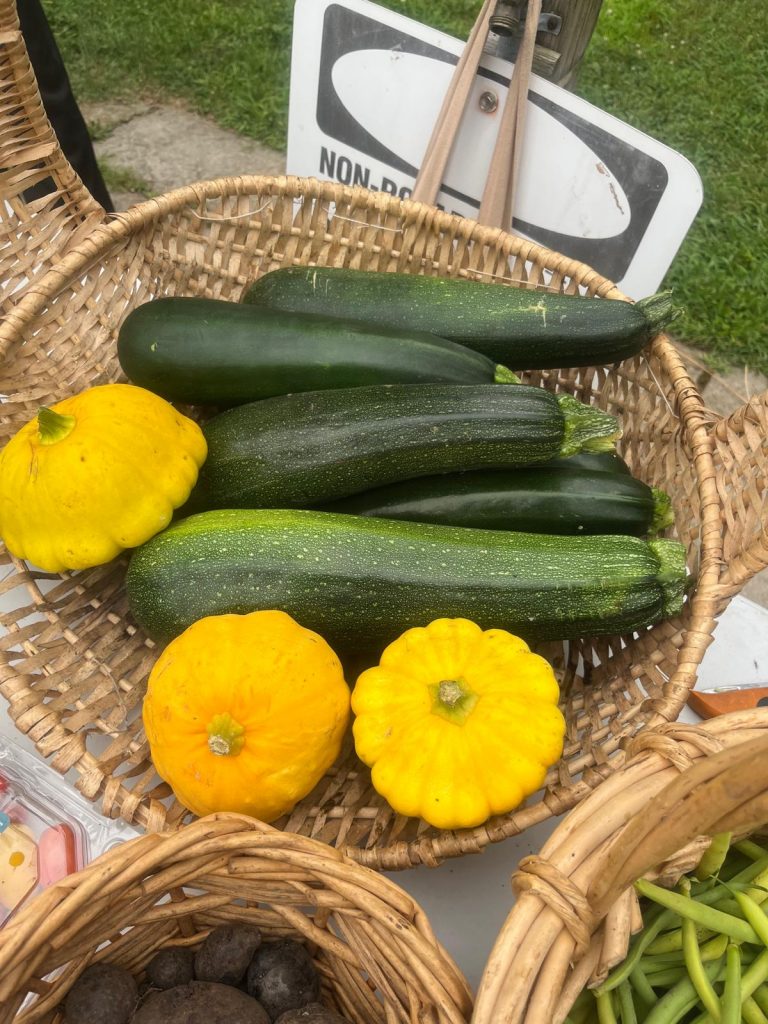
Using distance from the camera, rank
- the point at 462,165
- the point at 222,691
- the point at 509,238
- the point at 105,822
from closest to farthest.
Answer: the point at 222,691 → the point at 105,822 → the point at 509,238 → the point at 462,165

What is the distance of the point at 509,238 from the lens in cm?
132

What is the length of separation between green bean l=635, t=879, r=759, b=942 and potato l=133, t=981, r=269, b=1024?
1.16 feet

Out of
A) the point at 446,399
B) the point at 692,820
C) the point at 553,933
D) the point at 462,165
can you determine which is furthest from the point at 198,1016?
the point at 462,165

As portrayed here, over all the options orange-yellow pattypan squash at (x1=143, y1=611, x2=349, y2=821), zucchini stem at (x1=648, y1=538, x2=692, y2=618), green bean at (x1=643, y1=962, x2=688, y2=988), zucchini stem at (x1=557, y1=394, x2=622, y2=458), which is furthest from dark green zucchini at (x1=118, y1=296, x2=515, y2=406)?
green bean at (x1=643, y1=962, x2=688, y2=988)

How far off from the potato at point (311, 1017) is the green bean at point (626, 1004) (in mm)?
240

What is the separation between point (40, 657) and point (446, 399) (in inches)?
24.5

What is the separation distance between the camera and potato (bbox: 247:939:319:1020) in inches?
28.9

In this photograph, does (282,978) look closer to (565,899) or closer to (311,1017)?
(311,1017)

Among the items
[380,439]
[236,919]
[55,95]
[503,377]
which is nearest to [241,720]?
[236,919]

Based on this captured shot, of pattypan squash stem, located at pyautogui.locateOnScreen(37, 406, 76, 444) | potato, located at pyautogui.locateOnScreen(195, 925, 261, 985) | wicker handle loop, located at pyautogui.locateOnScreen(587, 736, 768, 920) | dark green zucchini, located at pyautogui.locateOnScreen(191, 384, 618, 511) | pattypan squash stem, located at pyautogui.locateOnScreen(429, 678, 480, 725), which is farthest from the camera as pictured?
dark green zucchini, located at pyautogui.locateOnScreen(191, 384, 618, 511)

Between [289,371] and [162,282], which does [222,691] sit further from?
[162,282]

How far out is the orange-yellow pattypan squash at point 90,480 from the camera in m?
0.97

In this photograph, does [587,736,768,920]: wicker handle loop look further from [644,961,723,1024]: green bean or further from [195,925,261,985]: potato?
[195,925,261,985]: potato

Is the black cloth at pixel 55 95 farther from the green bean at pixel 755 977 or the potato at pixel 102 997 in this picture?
the green bean at pixel 755 977
